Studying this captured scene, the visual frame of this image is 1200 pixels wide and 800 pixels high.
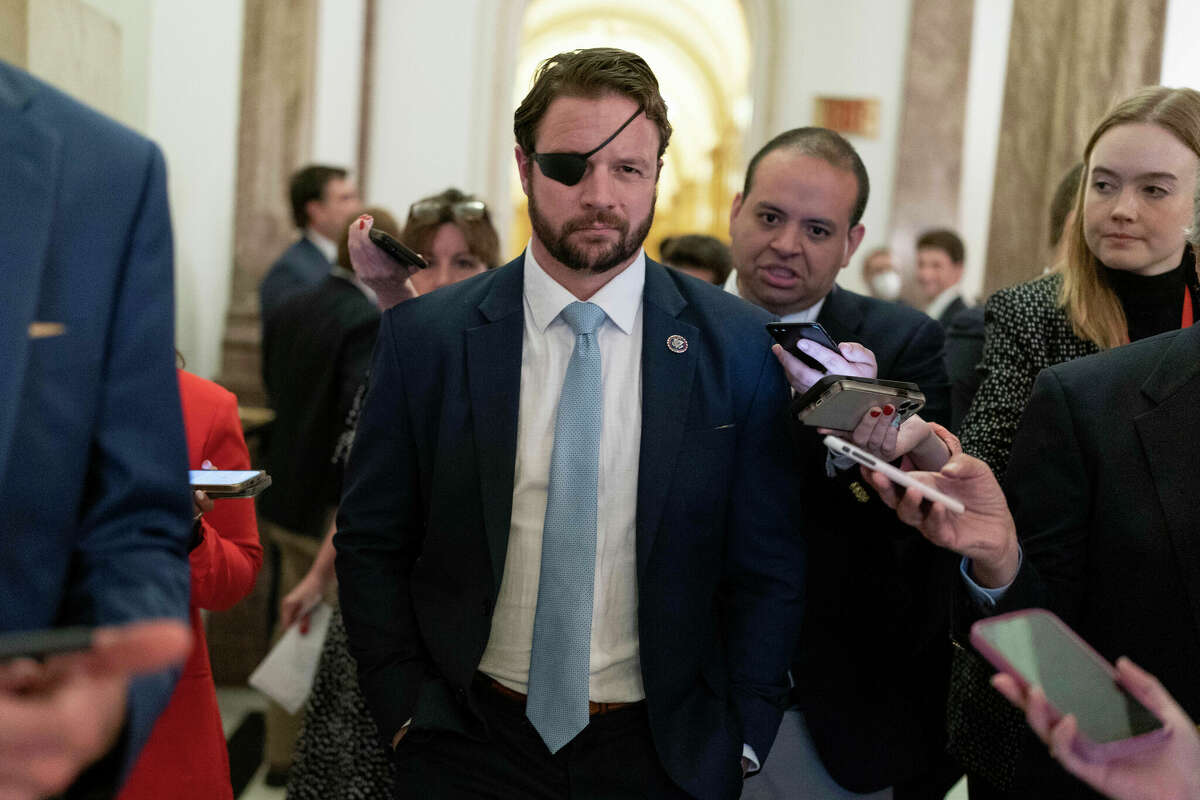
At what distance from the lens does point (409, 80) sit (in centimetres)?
793

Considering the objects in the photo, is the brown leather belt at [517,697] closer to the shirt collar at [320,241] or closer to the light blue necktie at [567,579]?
the light blue necktie at [567,579]

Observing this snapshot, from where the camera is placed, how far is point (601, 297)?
198 cm

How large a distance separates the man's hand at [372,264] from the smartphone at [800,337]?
34.3 inches

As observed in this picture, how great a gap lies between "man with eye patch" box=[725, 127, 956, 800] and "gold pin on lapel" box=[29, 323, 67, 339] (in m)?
Result: 1.33

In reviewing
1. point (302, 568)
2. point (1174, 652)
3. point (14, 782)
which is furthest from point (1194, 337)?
point (302, 568)

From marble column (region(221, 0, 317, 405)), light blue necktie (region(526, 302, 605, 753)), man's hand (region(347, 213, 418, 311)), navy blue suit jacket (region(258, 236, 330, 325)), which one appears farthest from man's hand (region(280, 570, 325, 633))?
marble column (region(221, 0, 317, 405))

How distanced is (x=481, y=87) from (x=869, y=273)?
10.3ft

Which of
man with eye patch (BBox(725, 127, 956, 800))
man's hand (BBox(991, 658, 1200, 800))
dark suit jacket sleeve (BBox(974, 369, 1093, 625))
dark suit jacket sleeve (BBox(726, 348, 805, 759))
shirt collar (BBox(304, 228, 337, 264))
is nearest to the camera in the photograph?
man's hand (BBox(991, 658, 1200, 800))

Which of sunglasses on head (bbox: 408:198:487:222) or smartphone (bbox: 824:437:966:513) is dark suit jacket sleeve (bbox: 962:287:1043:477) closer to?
smartphone (bbox: 824:437:966:513)

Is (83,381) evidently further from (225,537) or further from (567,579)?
(225,537)

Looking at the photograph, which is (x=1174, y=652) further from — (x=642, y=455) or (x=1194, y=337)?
(x=642, y=455)

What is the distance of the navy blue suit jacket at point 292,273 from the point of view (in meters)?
5.20

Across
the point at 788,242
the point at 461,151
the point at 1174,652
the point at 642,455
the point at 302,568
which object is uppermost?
the point at 461,151

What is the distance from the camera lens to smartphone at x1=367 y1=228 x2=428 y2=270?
7.43 feet
